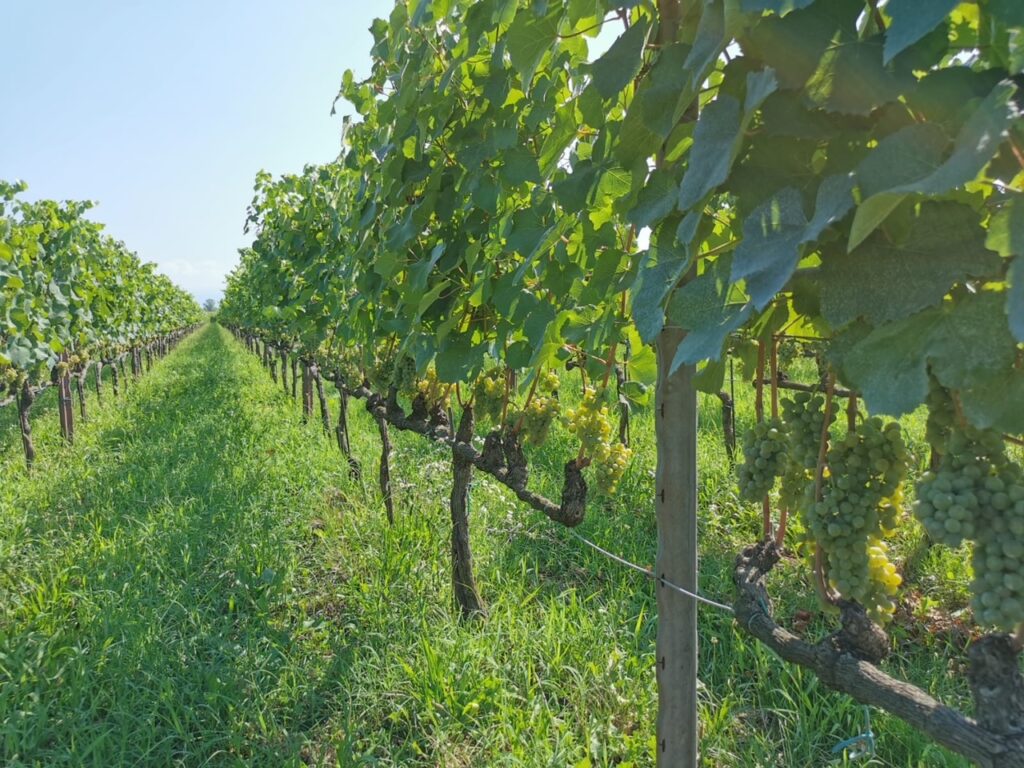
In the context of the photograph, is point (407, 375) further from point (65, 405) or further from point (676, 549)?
point (65, 405)

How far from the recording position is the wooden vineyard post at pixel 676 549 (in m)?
1.34

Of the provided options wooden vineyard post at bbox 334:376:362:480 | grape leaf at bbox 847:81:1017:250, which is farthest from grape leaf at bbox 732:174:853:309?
wooden vineyard post at bbox 334:376:362:480

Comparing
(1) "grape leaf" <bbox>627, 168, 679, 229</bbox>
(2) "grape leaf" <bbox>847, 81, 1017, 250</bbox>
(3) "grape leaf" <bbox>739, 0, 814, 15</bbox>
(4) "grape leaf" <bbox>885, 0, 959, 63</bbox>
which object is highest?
(3) "grape leaf" <bbox>739, 0, 814, 15</bbox>

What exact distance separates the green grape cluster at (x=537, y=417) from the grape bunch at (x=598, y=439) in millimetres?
168

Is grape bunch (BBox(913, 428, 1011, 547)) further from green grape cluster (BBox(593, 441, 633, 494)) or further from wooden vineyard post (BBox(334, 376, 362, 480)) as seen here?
wooden vineyard post (BBox(334, 376, 362, 480))

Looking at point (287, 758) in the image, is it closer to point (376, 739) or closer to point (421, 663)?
point (376, 739)

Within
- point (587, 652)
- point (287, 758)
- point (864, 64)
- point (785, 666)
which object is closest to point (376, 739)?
point (287, 758)

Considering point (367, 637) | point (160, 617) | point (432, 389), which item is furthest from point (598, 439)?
point (160, 617)

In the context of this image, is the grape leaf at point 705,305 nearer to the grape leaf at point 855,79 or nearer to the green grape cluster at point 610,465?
the grape leaf at point 855,79

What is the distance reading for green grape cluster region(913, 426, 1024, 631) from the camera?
2.48 feet

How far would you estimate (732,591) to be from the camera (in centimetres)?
377

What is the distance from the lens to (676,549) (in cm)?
142

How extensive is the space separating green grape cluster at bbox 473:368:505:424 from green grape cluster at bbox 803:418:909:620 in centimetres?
172

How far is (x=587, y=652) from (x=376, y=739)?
0.97 meters
